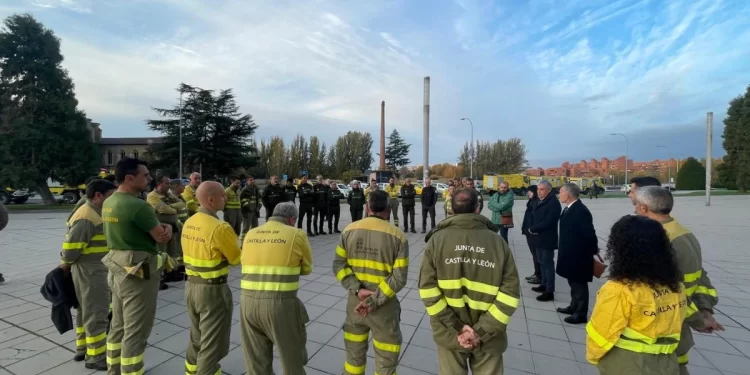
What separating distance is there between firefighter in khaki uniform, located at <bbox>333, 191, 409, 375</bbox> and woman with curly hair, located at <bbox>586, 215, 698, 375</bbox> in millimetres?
1250

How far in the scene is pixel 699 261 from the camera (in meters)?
2.40

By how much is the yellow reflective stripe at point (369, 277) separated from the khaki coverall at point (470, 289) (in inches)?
17.8

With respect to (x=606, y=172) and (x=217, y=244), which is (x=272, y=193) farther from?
(x=606, y=172)

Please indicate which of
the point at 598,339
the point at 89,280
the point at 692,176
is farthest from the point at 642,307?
the point at 692,176

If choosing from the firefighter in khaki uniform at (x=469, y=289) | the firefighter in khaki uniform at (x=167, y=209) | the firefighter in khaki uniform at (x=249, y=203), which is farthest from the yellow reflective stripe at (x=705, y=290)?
the firefighter in khaki uniform at (x=249, y=203)

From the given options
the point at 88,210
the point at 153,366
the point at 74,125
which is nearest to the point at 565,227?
the point at 153,366

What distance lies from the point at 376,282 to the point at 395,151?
69.9 metres

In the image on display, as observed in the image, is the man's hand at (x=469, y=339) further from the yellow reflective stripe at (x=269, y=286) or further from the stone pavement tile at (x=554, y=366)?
the stone pavement tile at (x=554, y=366)

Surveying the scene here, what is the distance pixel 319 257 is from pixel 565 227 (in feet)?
17.1

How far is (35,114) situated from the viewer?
72.2 ft

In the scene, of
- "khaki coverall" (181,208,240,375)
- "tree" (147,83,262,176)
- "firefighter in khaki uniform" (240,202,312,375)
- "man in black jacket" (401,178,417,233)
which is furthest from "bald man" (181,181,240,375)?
"tree" (147,83,262,176)

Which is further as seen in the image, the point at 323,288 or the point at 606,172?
the point at 606,172

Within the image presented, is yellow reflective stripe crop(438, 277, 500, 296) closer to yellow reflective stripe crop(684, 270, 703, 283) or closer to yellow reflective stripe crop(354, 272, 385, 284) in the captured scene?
yellow reflective stripe crop(354, 272, 385, 284)

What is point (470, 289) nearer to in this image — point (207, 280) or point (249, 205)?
point (207, 280)
